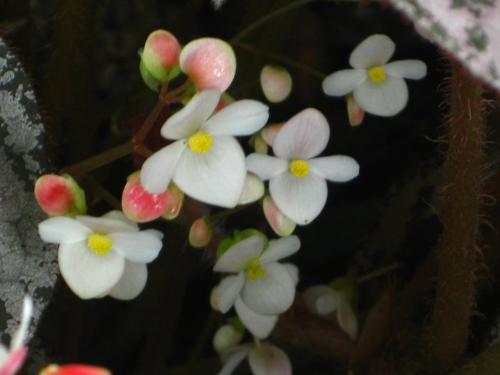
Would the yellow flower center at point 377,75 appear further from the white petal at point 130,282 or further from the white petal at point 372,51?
the white petal at point 130,282

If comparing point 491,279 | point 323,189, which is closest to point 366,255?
point 491,279

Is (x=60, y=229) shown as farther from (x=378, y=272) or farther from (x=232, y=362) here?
(x=378, y=272)

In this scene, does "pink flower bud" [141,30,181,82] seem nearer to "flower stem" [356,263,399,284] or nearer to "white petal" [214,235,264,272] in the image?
"white petal" [214,235,264,272]

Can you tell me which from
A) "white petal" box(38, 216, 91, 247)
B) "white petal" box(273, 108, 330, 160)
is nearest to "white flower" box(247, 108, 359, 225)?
"white petal" box(273, 108, 330, 160)

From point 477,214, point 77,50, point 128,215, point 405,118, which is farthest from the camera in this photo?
point 405,118

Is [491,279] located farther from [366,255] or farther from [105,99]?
[105,99]

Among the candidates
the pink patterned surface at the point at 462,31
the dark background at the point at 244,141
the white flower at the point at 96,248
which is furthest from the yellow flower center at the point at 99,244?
the pink patterned surface at the point at 462,31

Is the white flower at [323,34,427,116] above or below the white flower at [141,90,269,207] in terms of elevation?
below

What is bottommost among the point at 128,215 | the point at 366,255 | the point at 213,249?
the point at 366,255
